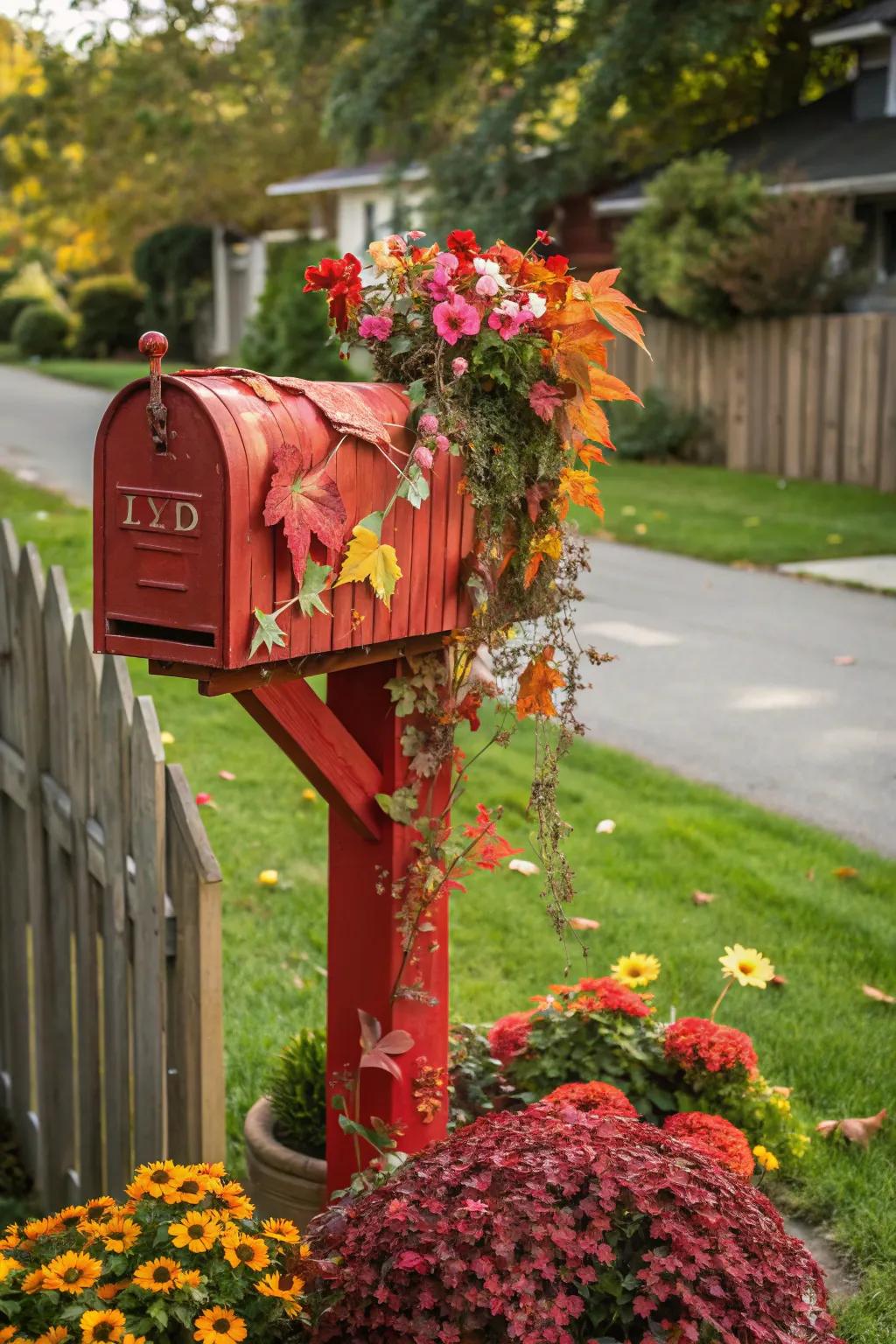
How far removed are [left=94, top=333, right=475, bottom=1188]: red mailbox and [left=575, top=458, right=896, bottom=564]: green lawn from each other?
26.6ft

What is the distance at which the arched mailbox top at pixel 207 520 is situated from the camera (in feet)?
5.62

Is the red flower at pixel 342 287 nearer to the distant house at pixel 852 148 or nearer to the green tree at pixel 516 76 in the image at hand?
the distant house at pixel 852 148

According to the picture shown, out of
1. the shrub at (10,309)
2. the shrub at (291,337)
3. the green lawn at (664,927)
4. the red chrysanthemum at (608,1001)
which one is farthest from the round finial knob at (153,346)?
the shrub at (10,309)

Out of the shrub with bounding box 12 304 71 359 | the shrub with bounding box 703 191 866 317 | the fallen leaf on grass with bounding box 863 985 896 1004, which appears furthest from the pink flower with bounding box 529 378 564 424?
the shrub with bounding box 12 304 71 359

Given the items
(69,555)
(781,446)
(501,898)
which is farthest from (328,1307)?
(781,446)

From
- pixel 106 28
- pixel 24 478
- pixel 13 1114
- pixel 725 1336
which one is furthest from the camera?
pixel 106 28

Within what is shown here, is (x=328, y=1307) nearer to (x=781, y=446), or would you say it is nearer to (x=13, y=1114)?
(x=13, y=1114)

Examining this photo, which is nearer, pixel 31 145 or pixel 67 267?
pixel 31 145

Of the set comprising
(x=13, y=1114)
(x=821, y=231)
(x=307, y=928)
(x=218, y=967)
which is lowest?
(x=13, y=1114)

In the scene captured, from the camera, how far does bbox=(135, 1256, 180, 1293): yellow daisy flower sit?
1.84m

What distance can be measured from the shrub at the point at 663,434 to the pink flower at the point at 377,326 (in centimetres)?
1398

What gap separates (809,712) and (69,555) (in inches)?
156

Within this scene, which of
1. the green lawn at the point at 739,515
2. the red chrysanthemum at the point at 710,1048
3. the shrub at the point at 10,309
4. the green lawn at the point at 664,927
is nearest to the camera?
the red chrysanthemum at the point at 710,1048

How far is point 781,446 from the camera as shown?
48.9 ft
